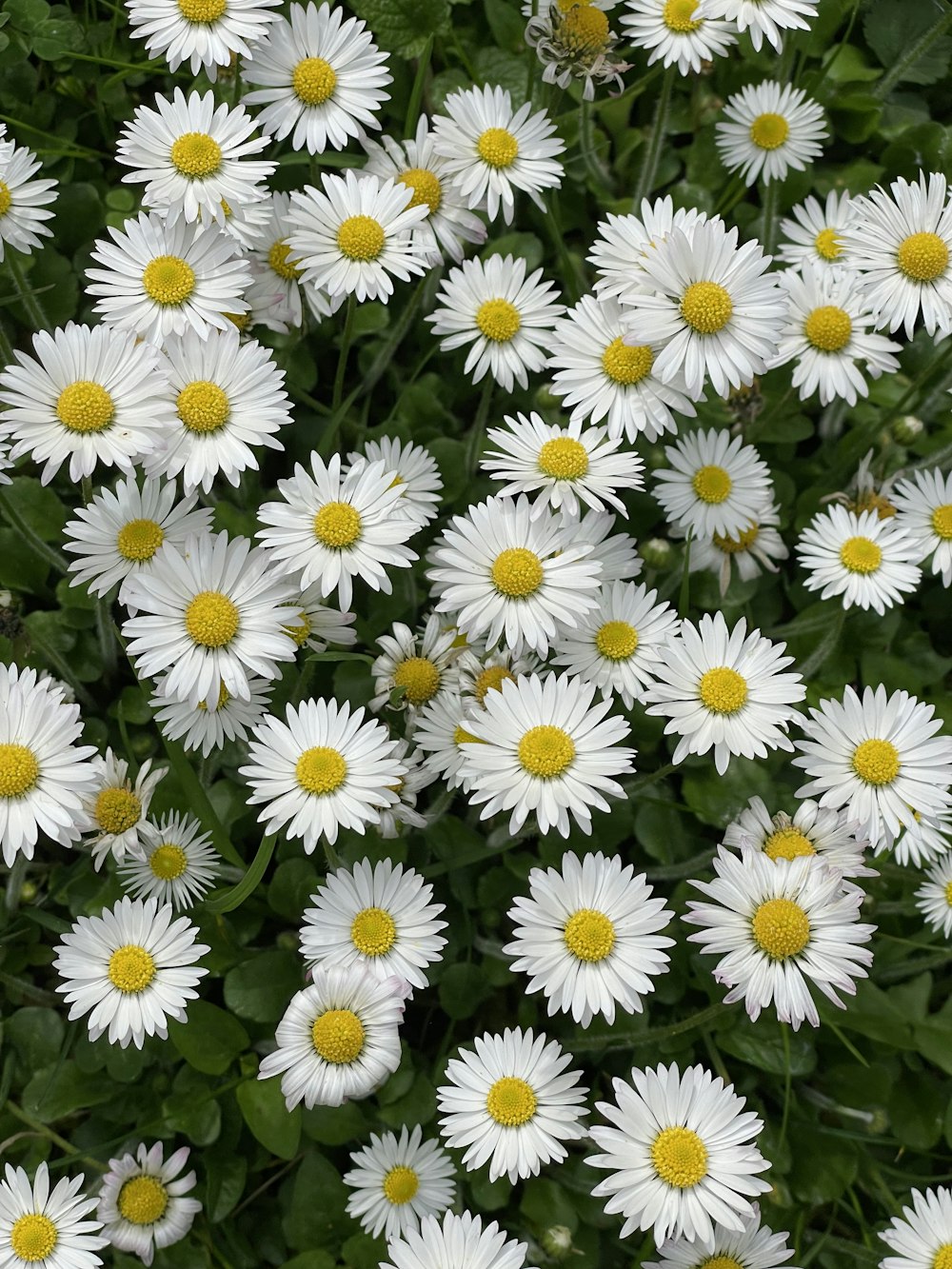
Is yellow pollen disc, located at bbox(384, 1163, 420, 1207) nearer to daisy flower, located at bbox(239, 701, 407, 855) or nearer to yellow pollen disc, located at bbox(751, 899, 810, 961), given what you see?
daisy flower, located at bbox(239, 701, 407, 855)

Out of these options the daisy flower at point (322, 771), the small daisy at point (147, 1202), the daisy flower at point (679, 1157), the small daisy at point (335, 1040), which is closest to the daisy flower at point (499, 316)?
the daisy flower at point (322, 771)

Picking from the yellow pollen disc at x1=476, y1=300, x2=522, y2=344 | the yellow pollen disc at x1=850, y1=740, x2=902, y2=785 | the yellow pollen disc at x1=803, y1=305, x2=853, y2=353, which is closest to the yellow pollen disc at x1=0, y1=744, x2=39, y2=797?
the yellow pollen disc at x1=476, y1=300, x2=522, y2=344

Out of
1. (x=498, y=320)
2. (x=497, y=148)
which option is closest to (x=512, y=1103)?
(x=498, y=320)

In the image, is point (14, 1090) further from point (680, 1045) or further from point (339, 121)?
point (339, 121)

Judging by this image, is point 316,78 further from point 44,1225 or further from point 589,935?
point 44,1225

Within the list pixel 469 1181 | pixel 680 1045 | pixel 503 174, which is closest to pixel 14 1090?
pixel 469 1181
